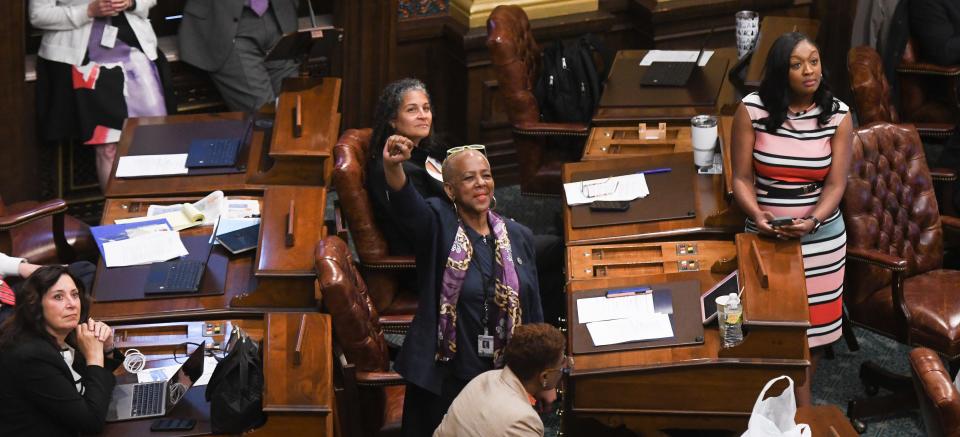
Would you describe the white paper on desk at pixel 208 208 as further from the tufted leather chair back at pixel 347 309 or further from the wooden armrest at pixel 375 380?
the wooden armrest at pixel 375 380

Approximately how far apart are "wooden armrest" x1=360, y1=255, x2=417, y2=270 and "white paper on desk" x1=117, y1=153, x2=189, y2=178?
1.01 m

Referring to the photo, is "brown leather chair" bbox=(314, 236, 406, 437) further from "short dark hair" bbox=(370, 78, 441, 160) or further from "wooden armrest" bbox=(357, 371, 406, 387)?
"short dark hair" bbox=(370, 78, 441, 160)

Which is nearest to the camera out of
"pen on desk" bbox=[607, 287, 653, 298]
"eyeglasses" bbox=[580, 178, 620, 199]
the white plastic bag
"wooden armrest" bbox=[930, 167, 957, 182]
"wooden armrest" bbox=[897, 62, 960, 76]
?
the white plastic bag

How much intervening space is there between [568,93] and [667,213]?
1.46m

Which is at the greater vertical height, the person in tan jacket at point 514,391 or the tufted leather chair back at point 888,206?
the person in tan jacket at point 514,391

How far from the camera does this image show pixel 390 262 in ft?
17.0

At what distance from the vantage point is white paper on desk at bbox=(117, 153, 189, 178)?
5.66 meters

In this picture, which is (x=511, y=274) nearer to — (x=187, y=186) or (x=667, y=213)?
(x=667, y=213)

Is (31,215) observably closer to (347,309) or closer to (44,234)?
(44,234)

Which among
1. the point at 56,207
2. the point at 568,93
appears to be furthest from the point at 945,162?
the point at 56,207

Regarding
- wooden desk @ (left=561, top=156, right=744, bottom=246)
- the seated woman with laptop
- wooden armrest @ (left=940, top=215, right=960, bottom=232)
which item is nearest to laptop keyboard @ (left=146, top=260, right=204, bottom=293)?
the seated woman with laptop

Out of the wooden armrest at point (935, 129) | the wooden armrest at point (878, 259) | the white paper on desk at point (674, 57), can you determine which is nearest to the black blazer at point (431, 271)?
the wooden armrest at point (878, 259)

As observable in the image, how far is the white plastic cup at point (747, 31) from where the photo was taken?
6.45m

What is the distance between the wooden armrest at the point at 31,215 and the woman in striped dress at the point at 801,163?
2.68 meters
